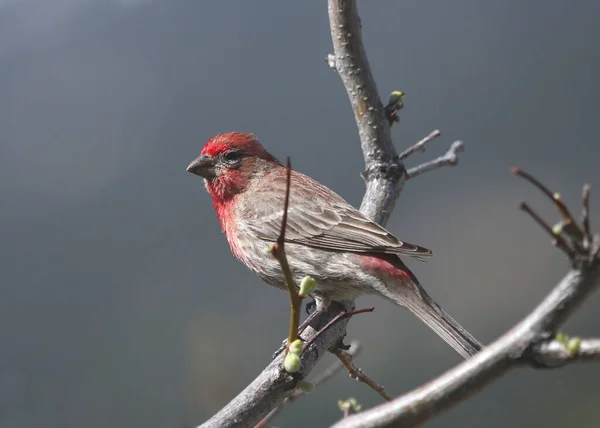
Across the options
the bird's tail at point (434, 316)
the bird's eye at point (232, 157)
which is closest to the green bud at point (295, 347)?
the bird's tail at point (434, 316)

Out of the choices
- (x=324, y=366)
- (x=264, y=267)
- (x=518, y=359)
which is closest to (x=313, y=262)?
(x=264, y=267)

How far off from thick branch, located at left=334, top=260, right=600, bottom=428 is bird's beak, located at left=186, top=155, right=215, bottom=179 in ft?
10.3

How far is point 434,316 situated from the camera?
3217 millimetres

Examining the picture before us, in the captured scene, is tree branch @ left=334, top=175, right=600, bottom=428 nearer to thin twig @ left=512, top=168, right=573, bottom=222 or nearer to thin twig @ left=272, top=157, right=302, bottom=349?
thin twig @ left=512, top=168, right=573, bottom=222

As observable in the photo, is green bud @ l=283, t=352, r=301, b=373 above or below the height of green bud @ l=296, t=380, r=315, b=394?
above

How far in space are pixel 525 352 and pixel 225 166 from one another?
330cm

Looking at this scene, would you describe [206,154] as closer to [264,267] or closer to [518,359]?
[264,267]

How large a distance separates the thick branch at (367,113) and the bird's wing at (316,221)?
200mm

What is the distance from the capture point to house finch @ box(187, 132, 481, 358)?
11.1ft

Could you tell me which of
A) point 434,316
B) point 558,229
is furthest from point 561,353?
point 434,316

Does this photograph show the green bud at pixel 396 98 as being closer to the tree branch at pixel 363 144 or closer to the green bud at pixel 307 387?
the tree branch at pixel 363 144

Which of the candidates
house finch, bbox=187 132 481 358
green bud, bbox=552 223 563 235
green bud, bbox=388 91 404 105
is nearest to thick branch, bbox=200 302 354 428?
house finch, bbox=187 132 481 358

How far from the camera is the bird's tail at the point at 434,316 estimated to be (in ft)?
10.0

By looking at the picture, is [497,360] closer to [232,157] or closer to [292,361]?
[292,361]
